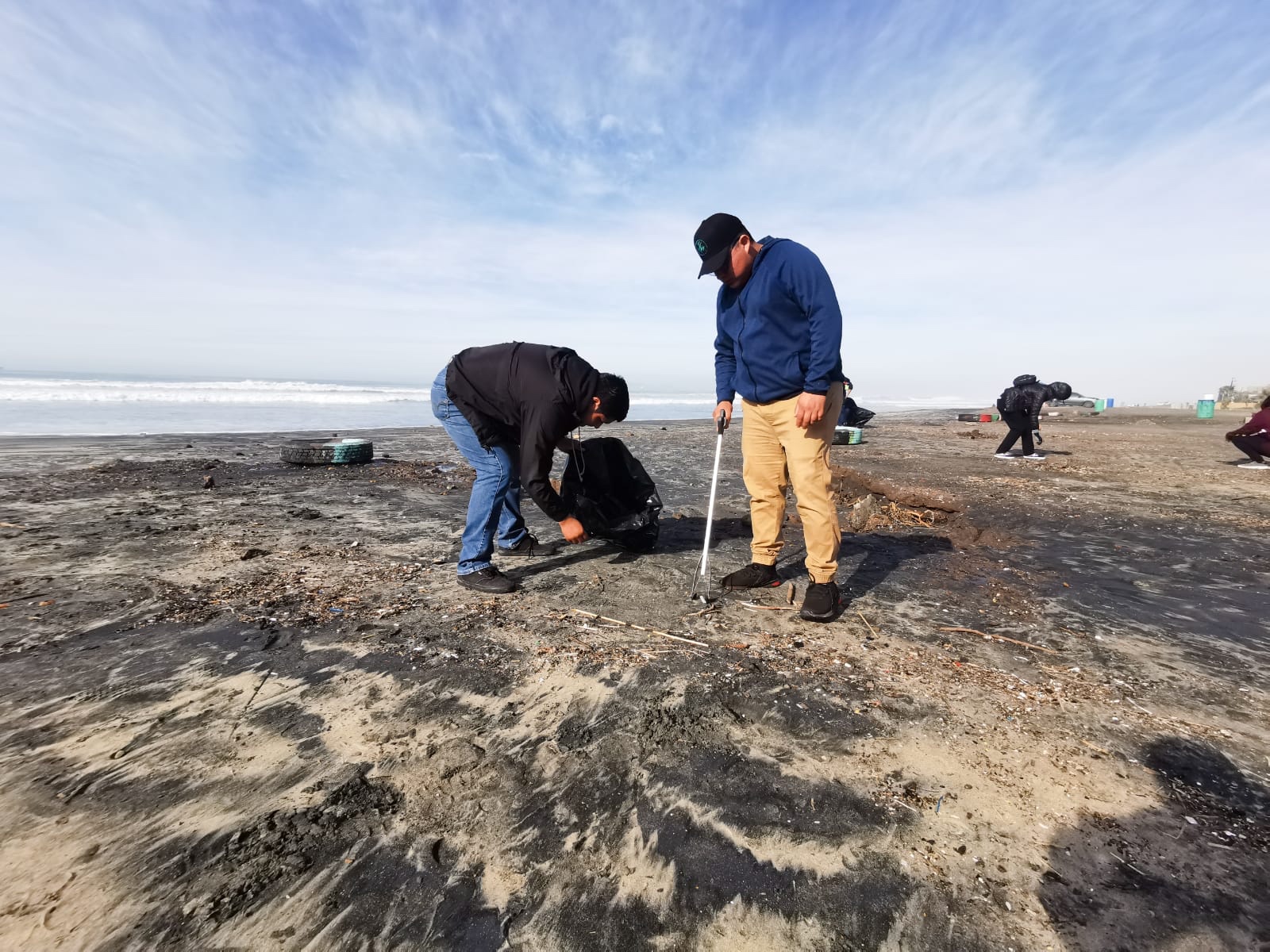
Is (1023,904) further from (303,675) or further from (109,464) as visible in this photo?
(109,464)

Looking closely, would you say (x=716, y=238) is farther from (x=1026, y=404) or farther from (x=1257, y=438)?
(x=1257, y=438)

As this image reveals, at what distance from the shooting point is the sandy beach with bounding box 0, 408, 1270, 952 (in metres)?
1.53

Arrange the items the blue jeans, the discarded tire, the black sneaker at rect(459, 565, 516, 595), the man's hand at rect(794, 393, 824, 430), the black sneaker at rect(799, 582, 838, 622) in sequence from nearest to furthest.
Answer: the man's hand at rect(794, 393, 824, 430), the black sneaker at rect(799, 582, 838, 622), the black sneaker at rect(459, 565, 516, 595), the blue jeans, the discarded tire

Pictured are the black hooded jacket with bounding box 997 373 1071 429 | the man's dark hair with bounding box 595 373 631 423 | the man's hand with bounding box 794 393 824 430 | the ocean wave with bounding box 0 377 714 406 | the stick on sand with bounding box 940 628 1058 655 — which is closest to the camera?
the stick on sand with bounding box 940 628 1058 655

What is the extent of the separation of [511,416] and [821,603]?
7.46 ft

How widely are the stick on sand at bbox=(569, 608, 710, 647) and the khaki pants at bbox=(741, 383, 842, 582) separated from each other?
88cm

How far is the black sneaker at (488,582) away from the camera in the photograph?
12.4 ft

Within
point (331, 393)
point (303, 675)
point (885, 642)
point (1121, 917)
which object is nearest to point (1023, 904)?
point (1121, 917)

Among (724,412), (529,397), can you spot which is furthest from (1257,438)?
(529,397)

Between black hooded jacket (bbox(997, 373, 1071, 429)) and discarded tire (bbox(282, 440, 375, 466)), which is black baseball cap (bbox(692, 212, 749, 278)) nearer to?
discarded tire (bbox(282, 440, 375, 466))

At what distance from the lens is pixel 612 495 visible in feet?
15.4

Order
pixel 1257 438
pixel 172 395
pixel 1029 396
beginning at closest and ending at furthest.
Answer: pixel 1257 438, pixel 1029 396, pixel 172 395

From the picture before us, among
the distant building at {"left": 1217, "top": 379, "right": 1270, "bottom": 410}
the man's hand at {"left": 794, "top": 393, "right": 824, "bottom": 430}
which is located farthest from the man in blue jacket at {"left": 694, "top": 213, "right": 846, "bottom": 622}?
the distant building at {"left": 1217, "top": 379, "right": 1270, "bottom": 410}

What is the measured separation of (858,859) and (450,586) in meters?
2.97
